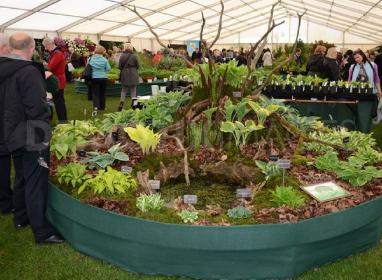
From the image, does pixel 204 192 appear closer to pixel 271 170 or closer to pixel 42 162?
pixel 271 170

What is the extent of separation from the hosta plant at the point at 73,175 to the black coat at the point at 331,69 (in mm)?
5867

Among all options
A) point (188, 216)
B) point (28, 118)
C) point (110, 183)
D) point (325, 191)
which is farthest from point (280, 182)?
point (28, 118)

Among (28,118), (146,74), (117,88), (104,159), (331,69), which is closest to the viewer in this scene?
(28,118)

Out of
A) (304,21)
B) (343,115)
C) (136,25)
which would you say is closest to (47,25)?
(136,25)

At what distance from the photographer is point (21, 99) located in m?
3.08

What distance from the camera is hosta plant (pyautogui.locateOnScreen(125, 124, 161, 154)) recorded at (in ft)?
12.0

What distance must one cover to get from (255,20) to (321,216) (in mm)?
26579

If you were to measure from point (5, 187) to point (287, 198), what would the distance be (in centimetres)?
250

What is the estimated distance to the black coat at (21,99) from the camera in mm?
3012

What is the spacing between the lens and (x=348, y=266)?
2.95 metres

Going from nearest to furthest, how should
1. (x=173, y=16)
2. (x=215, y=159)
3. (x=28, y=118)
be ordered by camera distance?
1. (x=28, y=118)
2. (x=215, y=159)
3. (x=173, y=16)

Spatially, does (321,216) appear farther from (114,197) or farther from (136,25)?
(136,25)

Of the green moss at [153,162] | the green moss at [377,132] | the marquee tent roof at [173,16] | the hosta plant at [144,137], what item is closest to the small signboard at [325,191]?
the green moss at [153,162]

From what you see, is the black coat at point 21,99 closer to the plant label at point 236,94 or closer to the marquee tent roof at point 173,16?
the plant label at point 236,94
